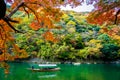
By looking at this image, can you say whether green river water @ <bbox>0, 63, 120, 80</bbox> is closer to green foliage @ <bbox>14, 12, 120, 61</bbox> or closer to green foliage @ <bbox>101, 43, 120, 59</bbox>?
green foliage @ <bbox>14, 12, 120, 61</bbox>

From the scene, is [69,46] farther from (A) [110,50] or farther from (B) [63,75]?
(B) [63,75]

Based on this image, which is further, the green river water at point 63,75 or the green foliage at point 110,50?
the green foliage at point 110,50

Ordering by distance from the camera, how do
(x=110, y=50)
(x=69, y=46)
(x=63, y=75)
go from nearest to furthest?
(x=63, y=75), (x=110, y=50), (x=69, y=46)

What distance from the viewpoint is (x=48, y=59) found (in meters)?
49.2

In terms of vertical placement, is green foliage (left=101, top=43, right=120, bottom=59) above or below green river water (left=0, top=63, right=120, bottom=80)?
above

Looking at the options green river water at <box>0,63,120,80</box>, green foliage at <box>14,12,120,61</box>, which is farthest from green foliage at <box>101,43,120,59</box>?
green river water at <box>0,63,120,80</box>

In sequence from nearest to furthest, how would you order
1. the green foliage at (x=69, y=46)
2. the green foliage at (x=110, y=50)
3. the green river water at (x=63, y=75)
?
the green river water at (x=63, y=75)
the green foliage at (x=69, y=46)
the green foliage at (x=110, y=50)

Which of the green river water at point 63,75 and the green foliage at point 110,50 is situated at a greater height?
the green foliage at point 110,50

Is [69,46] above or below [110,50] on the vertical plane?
above

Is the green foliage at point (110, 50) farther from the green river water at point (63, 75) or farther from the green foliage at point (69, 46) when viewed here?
the green river water at point (63, 75)

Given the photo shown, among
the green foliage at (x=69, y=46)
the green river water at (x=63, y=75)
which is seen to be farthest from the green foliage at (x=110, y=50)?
the green river water at (x=63, y=75)

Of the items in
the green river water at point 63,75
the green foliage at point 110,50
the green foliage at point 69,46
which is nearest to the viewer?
the green river water at point 63,75

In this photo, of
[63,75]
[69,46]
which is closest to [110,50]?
[69,46]

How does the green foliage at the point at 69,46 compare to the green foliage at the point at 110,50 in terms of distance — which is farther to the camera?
the green foliage at the point at 110,50
